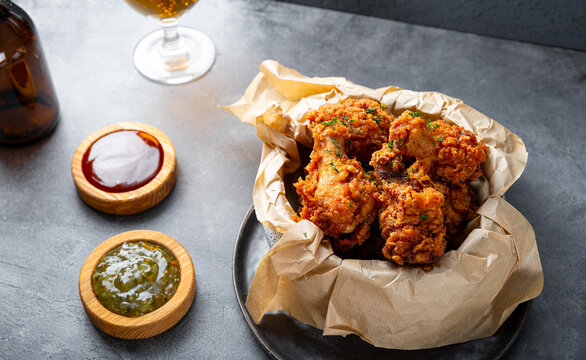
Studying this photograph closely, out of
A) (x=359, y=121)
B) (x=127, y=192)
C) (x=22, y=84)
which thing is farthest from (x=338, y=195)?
(x=22, y=84)

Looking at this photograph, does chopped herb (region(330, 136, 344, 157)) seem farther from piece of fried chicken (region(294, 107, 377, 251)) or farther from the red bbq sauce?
A: the red bbq sauce

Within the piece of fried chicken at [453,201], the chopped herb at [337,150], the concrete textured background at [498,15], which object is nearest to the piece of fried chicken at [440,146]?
the piece of fried chicken at [453,201]

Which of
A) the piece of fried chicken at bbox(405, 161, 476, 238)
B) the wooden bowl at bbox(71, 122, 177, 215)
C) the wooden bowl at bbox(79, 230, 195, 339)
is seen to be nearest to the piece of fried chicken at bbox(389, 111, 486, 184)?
the piece of fried chicken at bbox(405, 161, 476, 238)

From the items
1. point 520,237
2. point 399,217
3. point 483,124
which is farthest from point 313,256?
point 483,124

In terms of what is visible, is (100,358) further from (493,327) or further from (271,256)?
(493,327)

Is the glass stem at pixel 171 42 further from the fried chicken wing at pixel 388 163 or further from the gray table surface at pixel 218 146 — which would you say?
the fried chicken wing at pixel 388 163
